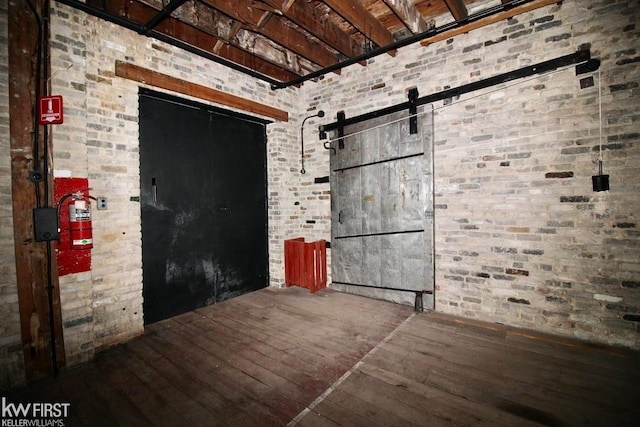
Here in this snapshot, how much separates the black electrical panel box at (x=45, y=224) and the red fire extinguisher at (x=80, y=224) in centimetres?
10

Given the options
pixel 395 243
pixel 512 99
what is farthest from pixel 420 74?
pixel 395 243

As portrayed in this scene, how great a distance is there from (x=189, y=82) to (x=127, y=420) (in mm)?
3471

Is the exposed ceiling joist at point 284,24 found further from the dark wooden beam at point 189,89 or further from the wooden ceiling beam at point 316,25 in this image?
the dark wooden beam at point 189,89

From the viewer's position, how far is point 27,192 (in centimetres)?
224

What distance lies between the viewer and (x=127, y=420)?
5.98 feet

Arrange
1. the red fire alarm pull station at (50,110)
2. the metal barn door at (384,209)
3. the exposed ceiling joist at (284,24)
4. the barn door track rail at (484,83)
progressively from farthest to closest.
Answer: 1. the metal barn door at (384,209)
2. the exposed ceiling joist at (284,24)
3. the barn door track rail at (484,83)
4. the red fire alarm pull station at (50,110)

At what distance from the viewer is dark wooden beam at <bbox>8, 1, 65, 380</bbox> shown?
2.18 m

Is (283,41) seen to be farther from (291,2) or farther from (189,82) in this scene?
(189,82)

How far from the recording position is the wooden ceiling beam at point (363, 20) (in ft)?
9.42

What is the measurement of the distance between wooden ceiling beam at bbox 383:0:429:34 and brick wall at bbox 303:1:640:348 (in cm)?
29

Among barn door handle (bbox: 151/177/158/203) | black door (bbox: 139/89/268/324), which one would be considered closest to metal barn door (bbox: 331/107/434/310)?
black door (bbox: 139/89/268/324)

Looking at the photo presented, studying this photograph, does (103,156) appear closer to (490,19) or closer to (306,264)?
(306,264)

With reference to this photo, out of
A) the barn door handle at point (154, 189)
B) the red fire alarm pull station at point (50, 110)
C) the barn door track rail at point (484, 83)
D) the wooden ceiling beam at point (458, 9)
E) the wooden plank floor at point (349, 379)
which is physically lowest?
the wooden plank floor at point (349, 379)

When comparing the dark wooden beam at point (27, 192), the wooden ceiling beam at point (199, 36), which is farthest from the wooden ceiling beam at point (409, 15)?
the dark wooden beam at point (27, 192)
